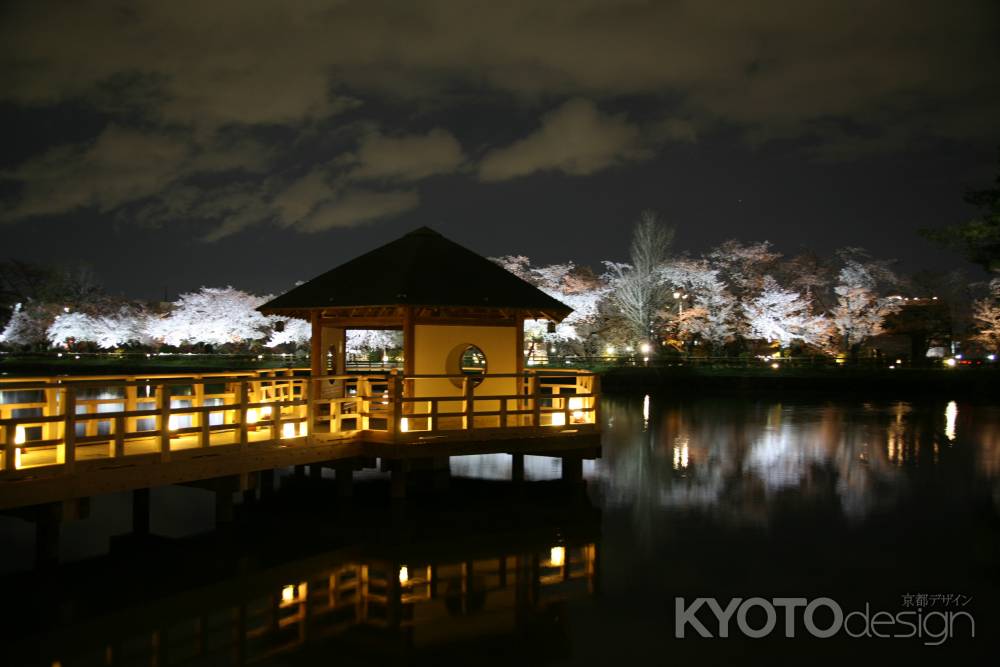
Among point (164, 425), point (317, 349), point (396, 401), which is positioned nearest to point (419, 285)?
point (396, 401)

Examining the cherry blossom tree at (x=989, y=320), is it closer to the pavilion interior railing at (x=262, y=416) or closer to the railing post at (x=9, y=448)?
the pavilion interior railing at (x=262, y=416)

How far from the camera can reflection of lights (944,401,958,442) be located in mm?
24006

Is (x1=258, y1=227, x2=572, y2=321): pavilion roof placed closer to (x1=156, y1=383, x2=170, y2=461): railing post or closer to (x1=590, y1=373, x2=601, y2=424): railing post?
(x1=590, y1=373, x2=601, y2=424): railing post

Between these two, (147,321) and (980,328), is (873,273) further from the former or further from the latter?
(147,321)

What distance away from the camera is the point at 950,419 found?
92.4ft

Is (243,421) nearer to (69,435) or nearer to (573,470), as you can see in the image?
(69,435)

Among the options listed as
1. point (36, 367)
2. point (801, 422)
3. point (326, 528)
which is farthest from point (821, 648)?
point (36, 367)

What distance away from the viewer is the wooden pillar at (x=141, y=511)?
11.8 metres

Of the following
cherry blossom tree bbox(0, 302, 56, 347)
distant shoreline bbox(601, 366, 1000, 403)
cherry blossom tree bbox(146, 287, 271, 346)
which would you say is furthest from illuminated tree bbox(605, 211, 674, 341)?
cherry blossom tree bbox(0, 302, 56, 347)

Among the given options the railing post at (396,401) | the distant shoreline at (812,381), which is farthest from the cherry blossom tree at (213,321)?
the railing post at (396,401)

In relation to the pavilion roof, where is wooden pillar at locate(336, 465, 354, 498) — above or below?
below

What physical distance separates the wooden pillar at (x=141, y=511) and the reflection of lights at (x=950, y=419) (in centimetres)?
2131

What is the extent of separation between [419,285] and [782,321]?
37.1 meters

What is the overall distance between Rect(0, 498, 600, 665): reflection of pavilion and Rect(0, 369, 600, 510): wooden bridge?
1.30 metres
